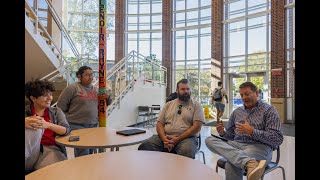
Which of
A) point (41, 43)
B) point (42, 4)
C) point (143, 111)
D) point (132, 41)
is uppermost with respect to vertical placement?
point (132, 41)

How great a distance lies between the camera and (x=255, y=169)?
1.66 metres

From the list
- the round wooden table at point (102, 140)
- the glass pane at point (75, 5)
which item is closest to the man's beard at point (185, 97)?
the round wooden table at point (102, 140)

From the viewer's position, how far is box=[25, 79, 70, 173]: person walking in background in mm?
1598

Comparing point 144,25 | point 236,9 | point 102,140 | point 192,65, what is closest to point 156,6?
point 144,25

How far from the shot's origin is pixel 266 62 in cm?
945

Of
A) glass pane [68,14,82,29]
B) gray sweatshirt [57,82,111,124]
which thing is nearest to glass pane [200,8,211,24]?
glass pane [68,14,82,29]

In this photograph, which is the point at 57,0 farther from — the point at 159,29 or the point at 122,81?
the point at 159,29

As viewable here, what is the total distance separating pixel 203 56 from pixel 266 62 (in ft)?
→ 10.6

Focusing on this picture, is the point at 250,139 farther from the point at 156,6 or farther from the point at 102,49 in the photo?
the point at 156,6

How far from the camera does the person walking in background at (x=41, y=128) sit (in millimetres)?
1598

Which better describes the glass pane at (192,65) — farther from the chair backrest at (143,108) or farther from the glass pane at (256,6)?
the chair backrest at (143,108)

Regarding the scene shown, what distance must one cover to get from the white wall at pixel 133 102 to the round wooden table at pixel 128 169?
4.40 m

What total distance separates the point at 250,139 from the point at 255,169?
0.55m
